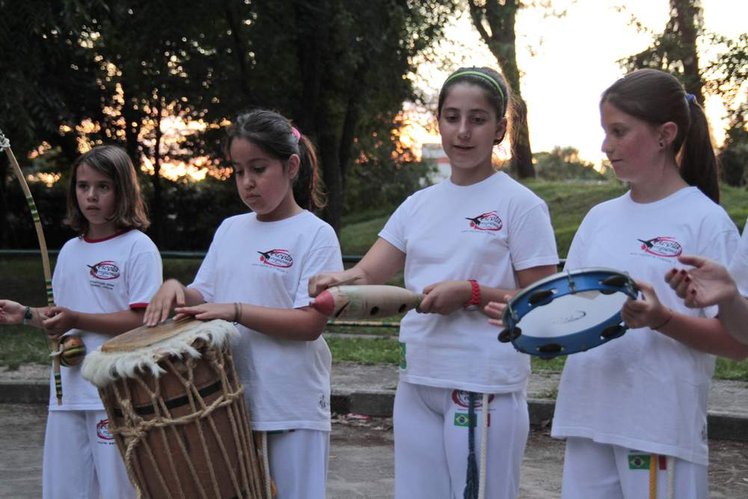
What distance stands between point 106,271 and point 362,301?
5.22ft

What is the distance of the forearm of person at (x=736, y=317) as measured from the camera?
2670 mm

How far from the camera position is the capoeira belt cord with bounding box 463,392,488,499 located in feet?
10.5

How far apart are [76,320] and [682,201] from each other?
2335 mm

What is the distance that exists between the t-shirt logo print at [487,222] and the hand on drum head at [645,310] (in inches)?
27.3

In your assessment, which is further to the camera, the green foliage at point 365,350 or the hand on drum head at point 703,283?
the green foliage at point 365,350

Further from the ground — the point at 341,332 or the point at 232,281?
the point at 232,281

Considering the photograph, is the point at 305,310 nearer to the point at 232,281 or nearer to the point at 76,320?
the point at 232,281

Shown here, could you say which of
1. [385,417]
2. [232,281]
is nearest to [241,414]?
[232,281]

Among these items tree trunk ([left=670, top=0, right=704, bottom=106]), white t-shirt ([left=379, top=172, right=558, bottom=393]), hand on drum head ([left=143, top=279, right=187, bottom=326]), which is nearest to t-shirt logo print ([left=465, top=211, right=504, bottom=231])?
white t-shirt ([left=379, top=172, right=558, bottom=393])

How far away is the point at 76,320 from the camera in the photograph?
13.2 feet

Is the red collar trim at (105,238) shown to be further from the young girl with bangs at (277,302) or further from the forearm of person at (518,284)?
the forearm of person at (518,284)

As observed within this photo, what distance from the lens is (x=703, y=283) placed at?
259cm

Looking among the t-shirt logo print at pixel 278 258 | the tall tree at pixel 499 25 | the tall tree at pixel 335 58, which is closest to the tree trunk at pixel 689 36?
the tall tree at pixel 499 25

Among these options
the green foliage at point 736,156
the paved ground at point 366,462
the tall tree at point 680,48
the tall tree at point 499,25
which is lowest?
the paved ground at point 366,462
